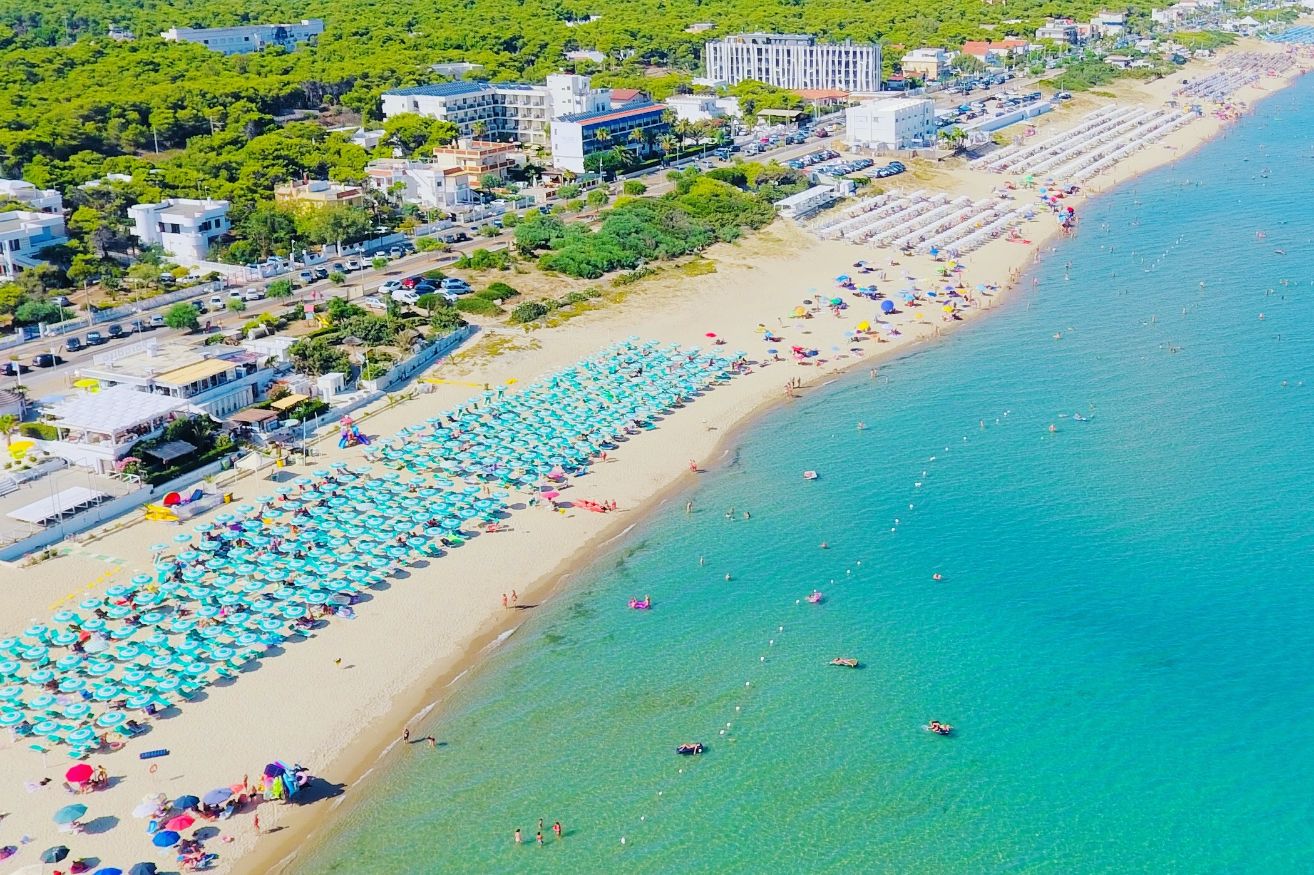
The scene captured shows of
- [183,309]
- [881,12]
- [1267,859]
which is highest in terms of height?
[881,12]

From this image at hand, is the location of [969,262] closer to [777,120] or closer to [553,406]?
[553,406]

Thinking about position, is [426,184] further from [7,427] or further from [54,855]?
[54,855]

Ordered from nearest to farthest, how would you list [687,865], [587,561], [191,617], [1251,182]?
[687,865], [191,617], [587,561], [1251,182]

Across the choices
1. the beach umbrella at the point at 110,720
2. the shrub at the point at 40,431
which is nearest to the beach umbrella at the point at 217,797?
the beach umbrella at the point at 110,720

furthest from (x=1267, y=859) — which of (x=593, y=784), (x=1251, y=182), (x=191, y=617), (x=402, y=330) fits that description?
(x=1251, y=182)

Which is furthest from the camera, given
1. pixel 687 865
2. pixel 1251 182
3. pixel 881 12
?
pixel 881 12

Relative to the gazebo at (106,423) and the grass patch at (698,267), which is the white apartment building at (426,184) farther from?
the gazebo at (106,423)

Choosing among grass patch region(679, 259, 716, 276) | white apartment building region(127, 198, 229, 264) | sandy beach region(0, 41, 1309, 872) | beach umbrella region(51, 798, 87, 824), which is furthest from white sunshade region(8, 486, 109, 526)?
grass patch region(679, 259, 716, 276)
